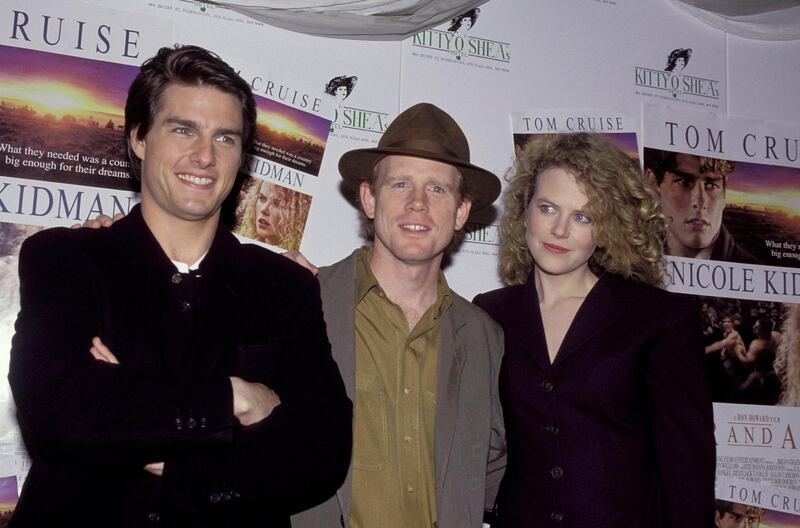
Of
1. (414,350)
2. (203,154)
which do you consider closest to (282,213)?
(414,350)

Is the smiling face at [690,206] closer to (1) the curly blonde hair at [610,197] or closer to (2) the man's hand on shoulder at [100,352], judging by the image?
(1) the curly blonde hair at [610,197]

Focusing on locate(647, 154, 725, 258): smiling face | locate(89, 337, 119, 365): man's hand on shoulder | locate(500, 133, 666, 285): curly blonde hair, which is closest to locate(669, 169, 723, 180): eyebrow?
locate(647, 154, 725, 258): smiling face

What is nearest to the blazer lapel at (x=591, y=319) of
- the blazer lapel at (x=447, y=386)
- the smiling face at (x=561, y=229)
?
the smiling face at (x=561, y=229)

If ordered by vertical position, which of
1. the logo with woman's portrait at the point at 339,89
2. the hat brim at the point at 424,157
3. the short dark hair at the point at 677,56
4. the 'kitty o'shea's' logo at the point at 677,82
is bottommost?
the hat brim at the point at 424,157

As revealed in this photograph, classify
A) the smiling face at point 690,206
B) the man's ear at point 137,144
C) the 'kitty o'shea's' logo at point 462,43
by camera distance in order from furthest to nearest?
1. the smiling face at point 690,206
2. the 'kitty o'shea's' logo at point 462,43
3. the man's ear at point 137,144

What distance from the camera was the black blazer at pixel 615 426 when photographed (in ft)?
8.34

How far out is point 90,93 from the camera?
3.25m

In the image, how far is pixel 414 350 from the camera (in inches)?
107

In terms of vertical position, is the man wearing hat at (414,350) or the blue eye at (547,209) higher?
the blue eye at (547,209)

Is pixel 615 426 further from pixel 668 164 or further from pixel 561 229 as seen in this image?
pixel 668 164

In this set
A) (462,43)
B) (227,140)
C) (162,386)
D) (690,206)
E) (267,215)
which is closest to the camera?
(162,386)

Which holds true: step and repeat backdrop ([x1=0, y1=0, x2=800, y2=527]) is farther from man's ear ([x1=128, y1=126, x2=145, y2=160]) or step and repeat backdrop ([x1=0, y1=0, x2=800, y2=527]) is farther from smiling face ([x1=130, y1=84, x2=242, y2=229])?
smiling face ([x1=130, y1=84, x2=242, y2=229])

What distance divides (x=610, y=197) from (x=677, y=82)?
185 cm

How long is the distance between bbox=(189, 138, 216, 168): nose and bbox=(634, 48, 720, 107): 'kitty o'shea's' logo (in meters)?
2.78
